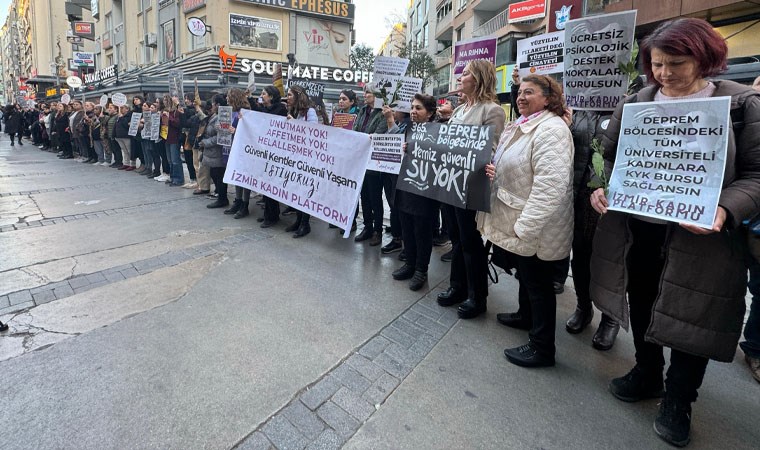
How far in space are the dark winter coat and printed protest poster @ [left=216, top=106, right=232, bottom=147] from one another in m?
5.95

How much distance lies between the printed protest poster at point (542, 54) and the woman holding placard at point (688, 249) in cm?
222

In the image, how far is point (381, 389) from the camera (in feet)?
8.40

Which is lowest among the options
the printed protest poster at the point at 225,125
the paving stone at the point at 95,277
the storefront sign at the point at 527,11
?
the paving stone at the point at 95,277

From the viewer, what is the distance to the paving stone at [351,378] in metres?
2.57

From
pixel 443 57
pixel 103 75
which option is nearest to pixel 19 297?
pixel 103 75

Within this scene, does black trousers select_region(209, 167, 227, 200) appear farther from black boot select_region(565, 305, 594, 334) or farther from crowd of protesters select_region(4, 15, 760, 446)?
black boot select_region(565, 305, 594, 334)

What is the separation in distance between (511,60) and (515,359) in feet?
86.2

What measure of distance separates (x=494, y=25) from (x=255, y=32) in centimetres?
1533

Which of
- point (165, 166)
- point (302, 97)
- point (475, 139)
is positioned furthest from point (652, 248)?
point (165, 166)

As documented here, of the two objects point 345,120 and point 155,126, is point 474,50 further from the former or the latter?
point 155,126

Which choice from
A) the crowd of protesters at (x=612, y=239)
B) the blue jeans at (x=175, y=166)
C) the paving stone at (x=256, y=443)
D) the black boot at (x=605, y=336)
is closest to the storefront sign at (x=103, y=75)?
the blue jeans at (x=175, y=166)

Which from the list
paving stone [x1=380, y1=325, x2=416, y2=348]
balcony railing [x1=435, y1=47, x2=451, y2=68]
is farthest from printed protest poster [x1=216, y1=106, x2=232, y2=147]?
balcony railing [x1=435, y1=47, x2=451, y2=68]

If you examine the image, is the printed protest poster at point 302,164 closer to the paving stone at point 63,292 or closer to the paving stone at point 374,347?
the paving stone at point 374,347

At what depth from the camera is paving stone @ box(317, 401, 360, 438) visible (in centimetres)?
221
